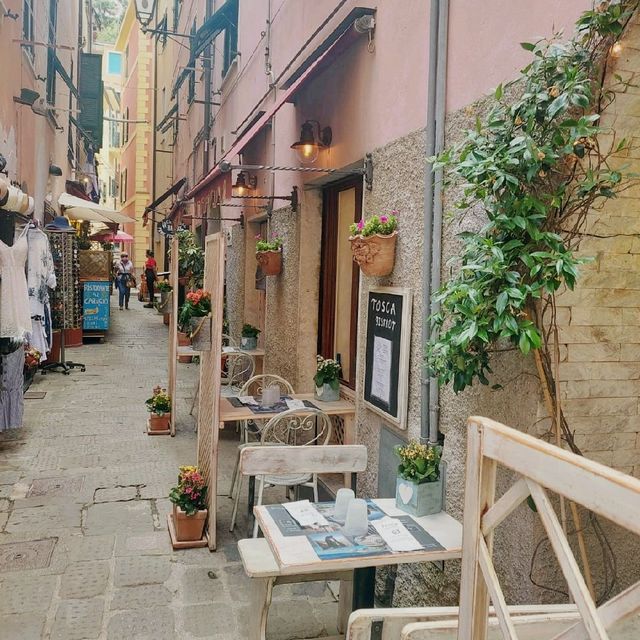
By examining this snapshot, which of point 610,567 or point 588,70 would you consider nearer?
point 588,70

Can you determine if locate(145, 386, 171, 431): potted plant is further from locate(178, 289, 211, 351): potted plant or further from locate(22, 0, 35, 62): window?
locate(22, 0, 35, 62): window

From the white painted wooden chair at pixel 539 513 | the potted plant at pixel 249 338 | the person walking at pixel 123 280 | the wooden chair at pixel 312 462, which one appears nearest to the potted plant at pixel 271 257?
the potted plant at pixel 249 338

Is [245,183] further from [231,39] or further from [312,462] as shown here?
[312,462]

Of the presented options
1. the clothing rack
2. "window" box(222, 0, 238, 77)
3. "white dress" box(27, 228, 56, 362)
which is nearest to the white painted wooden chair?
"white dress" box(27, 228, 56, 362)

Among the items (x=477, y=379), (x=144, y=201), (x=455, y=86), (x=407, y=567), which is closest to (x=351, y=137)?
(x=455, y=86)

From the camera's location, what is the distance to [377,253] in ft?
13.3

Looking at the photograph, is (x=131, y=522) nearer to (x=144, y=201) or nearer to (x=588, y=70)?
(x=588, y=70)

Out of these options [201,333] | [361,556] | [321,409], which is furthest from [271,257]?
[361,556]

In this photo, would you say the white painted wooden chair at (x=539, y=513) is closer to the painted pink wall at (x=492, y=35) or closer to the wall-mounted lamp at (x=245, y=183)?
the painted pink wall at (x=492, y=35)

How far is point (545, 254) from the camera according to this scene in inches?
96.2

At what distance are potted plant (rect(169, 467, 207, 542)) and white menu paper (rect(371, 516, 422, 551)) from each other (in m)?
1.83

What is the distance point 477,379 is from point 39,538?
3.36m

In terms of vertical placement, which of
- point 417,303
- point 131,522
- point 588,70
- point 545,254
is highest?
point 588,70

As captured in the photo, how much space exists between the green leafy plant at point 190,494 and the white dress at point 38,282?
3523 millimetres
